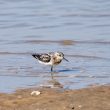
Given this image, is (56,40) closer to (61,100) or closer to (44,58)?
(44,58)

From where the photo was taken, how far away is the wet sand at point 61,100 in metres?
7.82

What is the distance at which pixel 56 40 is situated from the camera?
15.3m

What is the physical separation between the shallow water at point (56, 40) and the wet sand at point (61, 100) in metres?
0.98

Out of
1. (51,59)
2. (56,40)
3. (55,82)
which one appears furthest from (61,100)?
(56,40)

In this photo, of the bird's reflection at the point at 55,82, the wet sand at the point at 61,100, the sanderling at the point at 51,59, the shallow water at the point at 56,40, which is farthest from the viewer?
the sanderling at the point at 51,59

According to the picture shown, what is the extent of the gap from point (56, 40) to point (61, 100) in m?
7.16

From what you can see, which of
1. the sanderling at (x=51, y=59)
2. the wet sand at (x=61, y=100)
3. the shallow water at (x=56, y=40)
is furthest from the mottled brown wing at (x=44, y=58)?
the wet sand at (x=61, y=100)

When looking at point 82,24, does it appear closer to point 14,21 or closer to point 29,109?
point 14,21

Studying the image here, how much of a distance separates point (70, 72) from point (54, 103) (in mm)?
3621

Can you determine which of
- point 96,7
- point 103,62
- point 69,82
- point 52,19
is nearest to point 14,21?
point 52,19

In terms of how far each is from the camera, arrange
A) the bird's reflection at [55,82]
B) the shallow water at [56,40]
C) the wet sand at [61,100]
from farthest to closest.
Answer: the shallow water at [56,40], the bird's reflection at [55,82], the wet sand at [61,100]

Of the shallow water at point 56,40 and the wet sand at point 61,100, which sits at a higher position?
the wet sand at point 61,100

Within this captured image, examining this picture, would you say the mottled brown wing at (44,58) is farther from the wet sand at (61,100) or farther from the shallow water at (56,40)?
the wet sand at (61,100)

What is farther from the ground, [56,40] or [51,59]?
[51,59]
